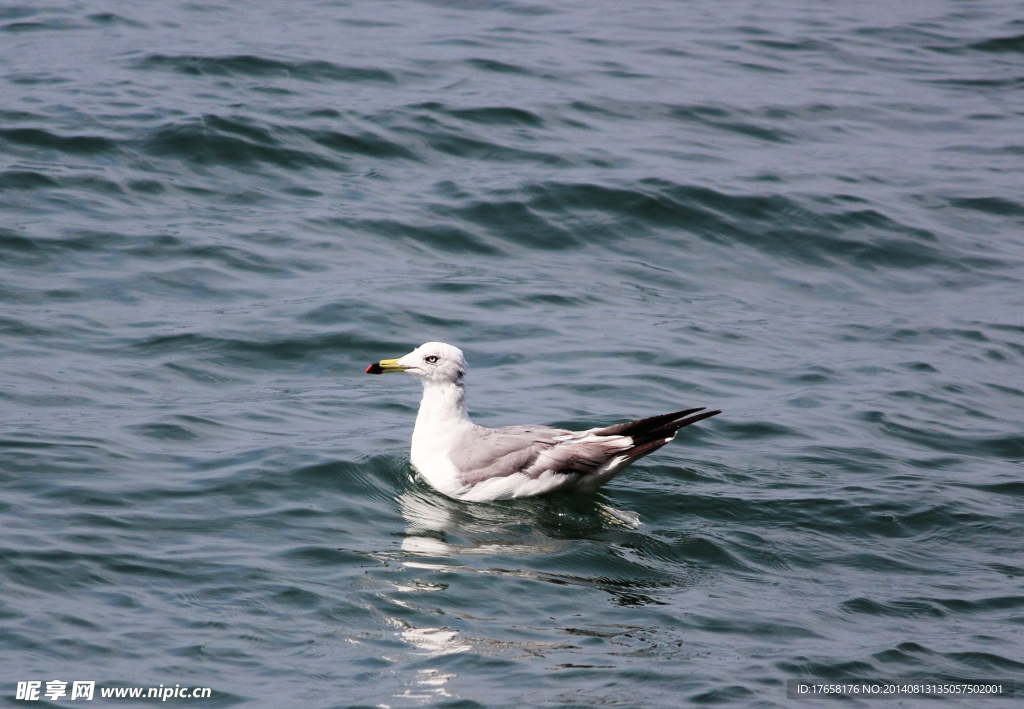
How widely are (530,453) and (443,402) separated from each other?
0.83 metres

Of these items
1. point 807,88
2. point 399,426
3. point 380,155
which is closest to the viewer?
point 399,426

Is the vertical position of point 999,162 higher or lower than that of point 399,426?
higher

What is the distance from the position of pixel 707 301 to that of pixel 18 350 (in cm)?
631

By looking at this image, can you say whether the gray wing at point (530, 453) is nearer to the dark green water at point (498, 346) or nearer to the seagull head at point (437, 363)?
the dark green water at point (498, 346)

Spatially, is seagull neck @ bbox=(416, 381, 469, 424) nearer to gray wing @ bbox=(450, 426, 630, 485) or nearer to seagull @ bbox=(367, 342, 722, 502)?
seagull @ bbox=(367, 342, 722, 502)

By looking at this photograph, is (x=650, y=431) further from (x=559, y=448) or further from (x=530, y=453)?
(x=530, y=453)

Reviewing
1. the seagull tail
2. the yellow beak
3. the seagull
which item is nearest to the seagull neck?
the seagull

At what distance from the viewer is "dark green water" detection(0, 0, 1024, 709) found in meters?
6.38

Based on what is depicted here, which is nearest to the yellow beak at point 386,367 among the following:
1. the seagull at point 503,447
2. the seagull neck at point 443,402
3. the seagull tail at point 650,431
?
the seagull at point 503,447

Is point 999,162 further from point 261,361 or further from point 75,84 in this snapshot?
point 75,84

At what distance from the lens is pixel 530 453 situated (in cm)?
830

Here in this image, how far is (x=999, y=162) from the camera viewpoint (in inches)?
640

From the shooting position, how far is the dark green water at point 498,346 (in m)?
6.38

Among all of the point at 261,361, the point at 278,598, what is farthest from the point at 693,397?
the point at 278,598
